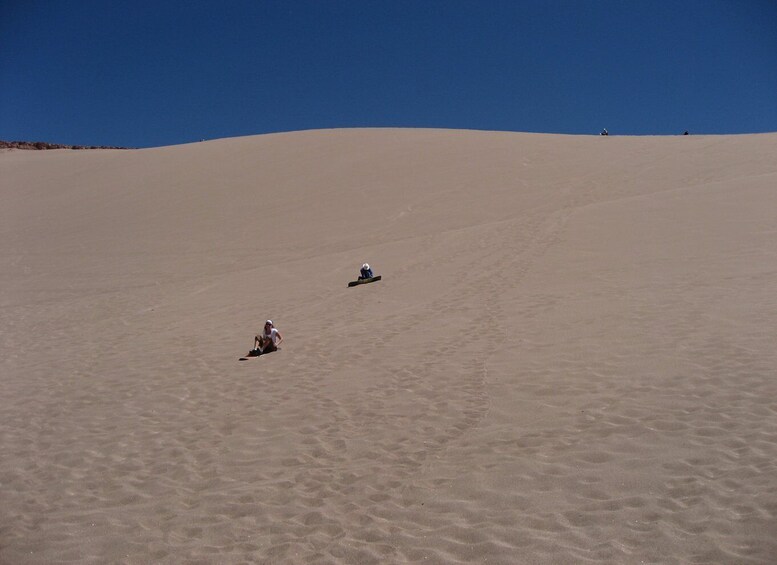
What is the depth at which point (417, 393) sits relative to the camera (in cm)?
705

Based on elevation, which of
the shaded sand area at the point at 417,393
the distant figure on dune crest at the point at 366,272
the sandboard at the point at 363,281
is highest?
the distant figure on dune crest at the point at 366,272

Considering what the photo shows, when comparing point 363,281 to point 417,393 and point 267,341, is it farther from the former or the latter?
point 417,393

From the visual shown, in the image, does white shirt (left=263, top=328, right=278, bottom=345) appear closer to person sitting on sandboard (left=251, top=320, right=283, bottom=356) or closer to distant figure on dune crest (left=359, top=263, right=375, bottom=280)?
person sitting on sandboard (left=251, top=320, right=283, bottom=356)

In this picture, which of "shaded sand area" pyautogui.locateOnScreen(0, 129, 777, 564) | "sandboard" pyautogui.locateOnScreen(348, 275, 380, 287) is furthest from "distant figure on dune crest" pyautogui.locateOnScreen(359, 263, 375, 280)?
"shaded sand area" pyautogui.locateOnScreen(0, 129, 777, 564)

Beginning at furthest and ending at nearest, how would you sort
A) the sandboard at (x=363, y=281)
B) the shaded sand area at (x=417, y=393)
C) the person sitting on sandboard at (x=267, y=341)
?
1. the sandboard at (x=363, y=281)
2. the person sitting on sandboard at (x=267, y=341)
3. the shaded sand area at (x=417, y=393)

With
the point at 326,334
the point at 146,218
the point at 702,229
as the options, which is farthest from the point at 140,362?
the point at 146,218

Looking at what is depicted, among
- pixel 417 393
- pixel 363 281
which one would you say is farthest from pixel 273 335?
pixel 363 281

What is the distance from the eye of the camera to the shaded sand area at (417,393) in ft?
14.7

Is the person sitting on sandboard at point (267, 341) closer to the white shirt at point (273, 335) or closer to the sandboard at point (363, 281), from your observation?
the white shirt at point (273, 335)

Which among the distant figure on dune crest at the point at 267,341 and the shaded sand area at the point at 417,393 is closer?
the shaded sand area at the point at 417,393

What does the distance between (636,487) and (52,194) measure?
2990 centimetres

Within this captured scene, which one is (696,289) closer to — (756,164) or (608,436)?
(608,436)

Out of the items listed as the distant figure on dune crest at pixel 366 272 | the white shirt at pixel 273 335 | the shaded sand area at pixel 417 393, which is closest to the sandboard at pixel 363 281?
the distant figure on dune crest at pixel 366 272

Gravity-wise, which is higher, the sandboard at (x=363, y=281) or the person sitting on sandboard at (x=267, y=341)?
the sandboard at (x=363, y=281)
